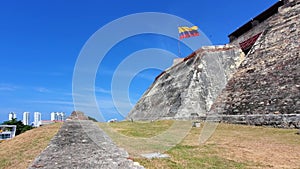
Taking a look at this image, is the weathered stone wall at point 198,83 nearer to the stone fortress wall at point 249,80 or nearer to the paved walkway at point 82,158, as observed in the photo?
the stone fortress wall at point 249,80

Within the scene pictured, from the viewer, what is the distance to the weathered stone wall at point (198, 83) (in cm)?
1736

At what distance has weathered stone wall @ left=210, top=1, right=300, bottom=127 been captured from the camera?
34.5 ft

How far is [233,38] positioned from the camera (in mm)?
23984

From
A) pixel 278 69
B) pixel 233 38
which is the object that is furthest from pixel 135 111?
pixel 278 69

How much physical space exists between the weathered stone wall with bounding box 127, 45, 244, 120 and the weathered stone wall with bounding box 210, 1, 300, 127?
10.2 ft

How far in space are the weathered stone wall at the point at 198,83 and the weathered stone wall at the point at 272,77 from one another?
311 cm

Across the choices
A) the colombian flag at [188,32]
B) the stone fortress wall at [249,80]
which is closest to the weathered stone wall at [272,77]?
the stone fortress wall at [249,80]

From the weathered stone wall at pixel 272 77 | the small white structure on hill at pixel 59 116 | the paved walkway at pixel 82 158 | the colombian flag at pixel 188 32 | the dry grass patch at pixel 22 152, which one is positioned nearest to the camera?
the paved walkway at pixel 82 158

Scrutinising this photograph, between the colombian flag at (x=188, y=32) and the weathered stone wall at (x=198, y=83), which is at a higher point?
the colombian flag at (x=188, y=32)

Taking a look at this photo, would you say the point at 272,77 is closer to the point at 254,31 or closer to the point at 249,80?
the point at 249,80

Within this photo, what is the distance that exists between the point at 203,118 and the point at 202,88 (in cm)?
503

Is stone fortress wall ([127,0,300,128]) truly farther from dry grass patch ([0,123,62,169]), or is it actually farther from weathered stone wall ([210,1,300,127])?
dry grass patch ([0,123,62,169])

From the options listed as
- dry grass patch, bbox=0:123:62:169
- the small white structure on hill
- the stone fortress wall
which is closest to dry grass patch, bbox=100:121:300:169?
A: dry grass patch, bbox=0:123:62:169

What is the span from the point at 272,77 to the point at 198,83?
7071 millimetres
